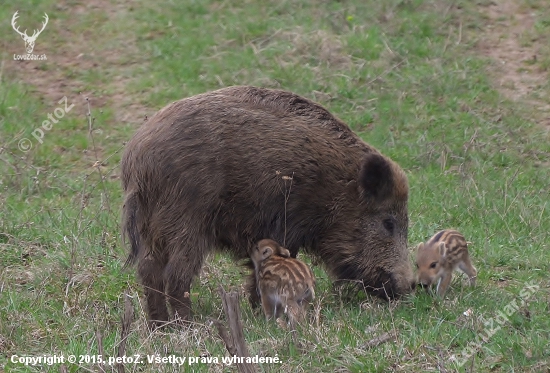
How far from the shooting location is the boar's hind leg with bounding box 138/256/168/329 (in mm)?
7230

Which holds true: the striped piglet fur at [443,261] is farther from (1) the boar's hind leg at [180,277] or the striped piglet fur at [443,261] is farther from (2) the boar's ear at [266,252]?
(1) the boar's hind leg at [180,277]

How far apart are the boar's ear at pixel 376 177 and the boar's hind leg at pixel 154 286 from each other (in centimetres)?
186

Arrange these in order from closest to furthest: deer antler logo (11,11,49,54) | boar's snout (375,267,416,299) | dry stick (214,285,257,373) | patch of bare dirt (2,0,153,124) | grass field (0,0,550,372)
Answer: dry stick (214,285,257,373) → grass field (0,0,550,372) → boar's snout (375,267,416,299) → patch of bare dirt (2,0,153,124) → deer antler logo (11,11,49,54)

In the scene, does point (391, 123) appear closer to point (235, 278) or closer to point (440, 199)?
point (440, 199)

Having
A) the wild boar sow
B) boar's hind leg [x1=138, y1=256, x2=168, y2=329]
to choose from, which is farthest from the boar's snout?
boar's hind leg [x1=138, y1=256, x2=168, y2=329]

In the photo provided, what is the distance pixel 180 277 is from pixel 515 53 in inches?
343

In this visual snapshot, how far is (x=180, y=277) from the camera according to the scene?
7094mm

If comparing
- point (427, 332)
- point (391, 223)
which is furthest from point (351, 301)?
point (427, 332)

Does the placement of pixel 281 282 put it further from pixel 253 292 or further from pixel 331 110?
pixel 331 110

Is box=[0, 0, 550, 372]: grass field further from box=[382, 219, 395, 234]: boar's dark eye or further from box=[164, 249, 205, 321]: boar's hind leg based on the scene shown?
box=[382, 219, 395, 234]: boar's dark eye

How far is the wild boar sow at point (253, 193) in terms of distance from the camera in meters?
7.08

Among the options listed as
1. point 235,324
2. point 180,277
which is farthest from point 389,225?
point 235,324

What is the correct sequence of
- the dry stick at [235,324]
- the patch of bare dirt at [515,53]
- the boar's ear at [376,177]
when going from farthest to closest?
the patch of bare dirt at [515,53] → the boar's ear at [376,177] → the dry stick at [235,324]

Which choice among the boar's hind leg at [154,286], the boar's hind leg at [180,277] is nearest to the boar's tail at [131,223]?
the boar's hind leg at [154,286]
